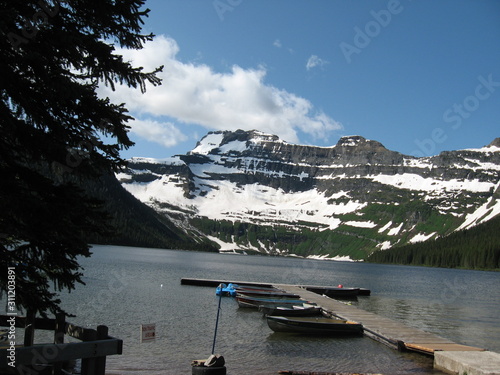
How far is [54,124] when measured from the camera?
33.5 ft

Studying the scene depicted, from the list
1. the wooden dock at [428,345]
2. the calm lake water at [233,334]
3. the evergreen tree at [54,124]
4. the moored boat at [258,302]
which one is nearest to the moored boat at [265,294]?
the calm lake water at [233,334]

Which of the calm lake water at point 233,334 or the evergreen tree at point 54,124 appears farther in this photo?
the calm lake water at point 233,334

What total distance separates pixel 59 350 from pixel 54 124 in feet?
15.9

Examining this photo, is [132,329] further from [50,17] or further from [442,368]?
[50,17]

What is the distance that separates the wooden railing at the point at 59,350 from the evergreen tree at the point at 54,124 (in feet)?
3.17

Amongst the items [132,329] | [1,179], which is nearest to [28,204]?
[1,179]

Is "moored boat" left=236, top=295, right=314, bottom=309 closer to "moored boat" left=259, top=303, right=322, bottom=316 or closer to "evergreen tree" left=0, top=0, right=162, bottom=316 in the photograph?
"moored boat" left=259, top=303, right=322, bottom=316

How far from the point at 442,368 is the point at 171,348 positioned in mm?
15226

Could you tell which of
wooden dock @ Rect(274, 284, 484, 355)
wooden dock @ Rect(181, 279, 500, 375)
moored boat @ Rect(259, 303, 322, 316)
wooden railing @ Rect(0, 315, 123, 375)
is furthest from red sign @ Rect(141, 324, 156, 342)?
moored boat @ Rect(259, 303, 322, 316)

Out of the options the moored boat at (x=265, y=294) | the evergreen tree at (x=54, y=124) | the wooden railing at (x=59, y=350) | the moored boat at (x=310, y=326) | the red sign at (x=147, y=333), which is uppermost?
the evergreen tree at (x=54, y=124)

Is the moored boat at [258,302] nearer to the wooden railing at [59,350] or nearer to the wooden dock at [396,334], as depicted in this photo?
the wooden dock at [396,334]

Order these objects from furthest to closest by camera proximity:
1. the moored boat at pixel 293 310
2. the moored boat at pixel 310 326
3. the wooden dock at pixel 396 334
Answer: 1. the moored boat at pixel 293 310
2. the moored boat at pixel 310 326
3. the wooden dock at pixel 396 334

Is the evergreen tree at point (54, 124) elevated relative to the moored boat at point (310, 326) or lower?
elevated

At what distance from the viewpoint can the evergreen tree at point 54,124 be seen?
31.3 ft
